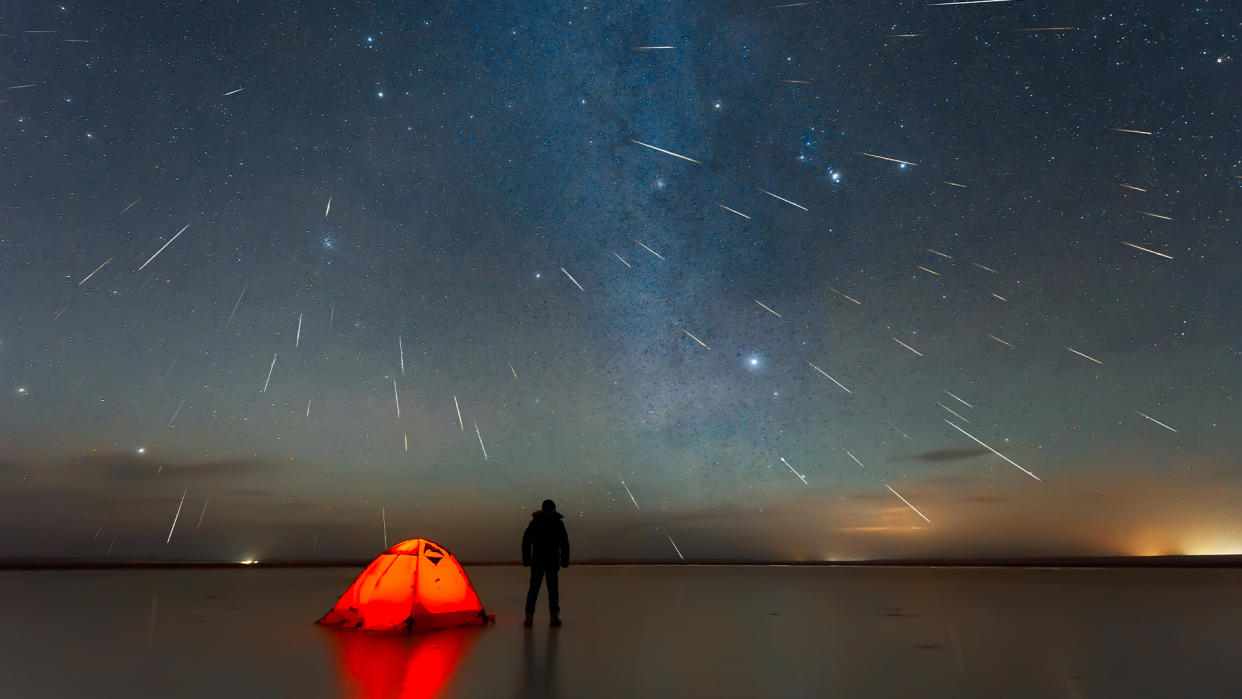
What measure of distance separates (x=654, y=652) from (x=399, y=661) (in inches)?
123

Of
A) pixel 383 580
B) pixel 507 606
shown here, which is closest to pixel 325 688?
pixel 383 580

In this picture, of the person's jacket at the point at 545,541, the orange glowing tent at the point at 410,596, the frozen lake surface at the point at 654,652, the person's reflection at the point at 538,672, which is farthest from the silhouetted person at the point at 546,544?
the person's reflection at the point at 538,672

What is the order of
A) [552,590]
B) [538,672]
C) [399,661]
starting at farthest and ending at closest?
[552,590], [399,661], [538,672]

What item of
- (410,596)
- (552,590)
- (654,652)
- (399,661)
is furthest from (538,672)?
(410,596)

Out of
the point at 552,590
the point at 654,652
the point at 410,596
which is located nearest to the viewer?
the point at 654,652

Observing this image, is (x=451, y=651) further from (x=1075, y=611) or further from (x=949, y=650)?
(x=1075, y=611)

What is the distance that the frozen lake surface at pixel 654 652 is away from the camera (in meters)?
6.72

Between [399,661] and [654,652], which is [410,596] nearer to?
[399,661]

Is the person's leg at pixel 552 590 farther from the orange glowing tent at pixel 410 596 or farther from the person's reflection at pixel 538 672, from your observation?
the person's reflection at pixel 538 672

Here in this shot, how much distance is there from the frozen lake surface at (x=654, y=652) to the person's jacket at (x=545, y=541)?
1.08m

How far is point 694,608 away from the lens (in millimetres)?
15453

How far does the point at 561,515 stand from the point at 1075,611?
11.0 metres

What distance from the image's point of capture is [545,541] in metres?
11.3

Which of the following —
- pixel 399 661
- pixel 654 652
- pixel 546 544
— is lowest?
pixel 654 652
